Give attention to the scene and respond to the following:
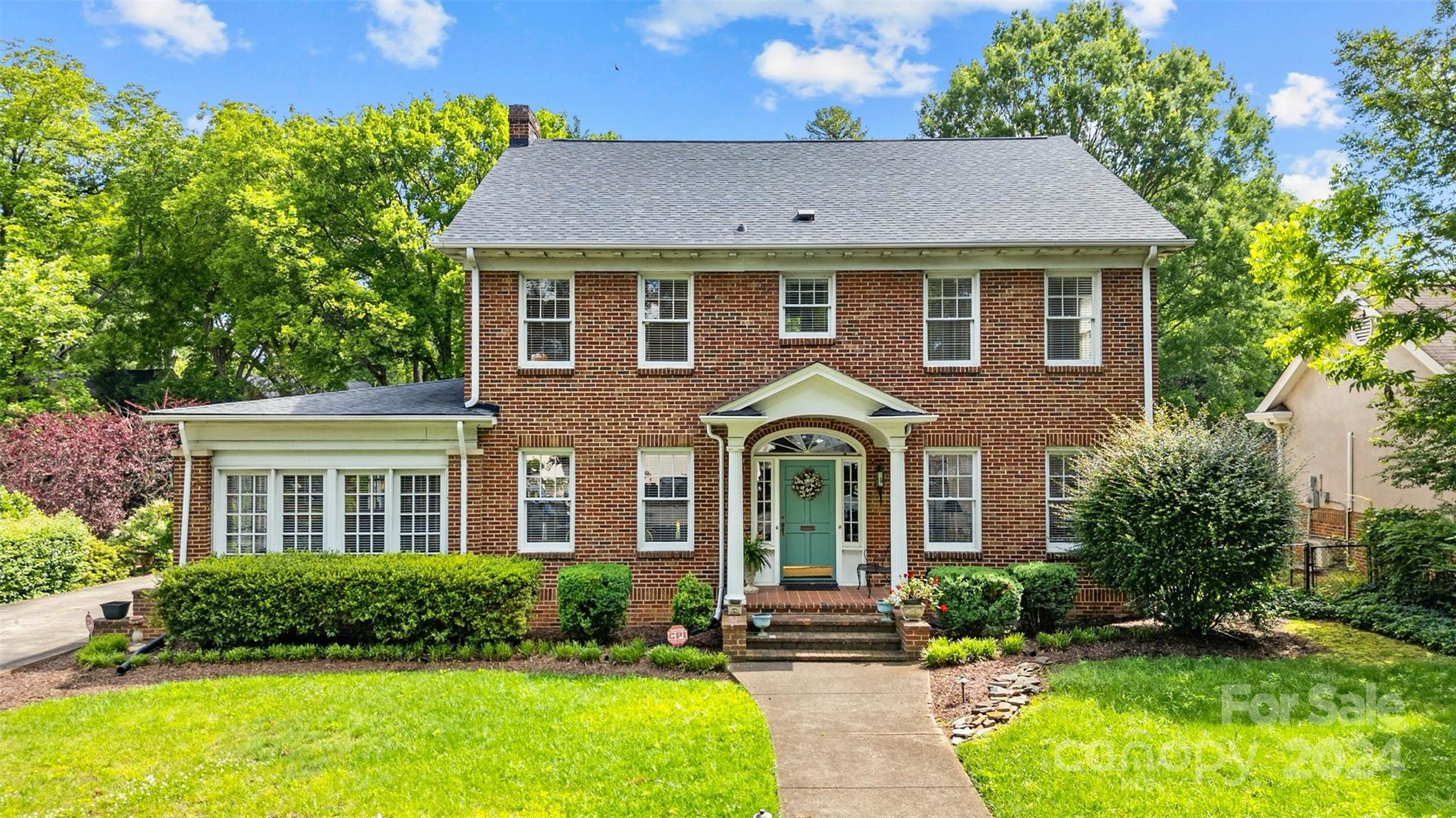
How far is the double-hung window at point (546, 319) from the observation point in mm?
12609

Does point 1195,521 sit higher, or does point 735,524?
point 1195,521

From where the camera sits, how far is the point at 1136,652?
1022 centimetres

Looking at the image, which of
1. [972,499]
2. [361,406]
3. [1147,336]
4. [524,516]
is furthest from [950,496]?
[361,406]

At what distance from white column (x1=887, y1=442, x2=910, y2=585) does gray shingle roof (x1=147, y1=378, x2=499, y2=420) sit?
6.55m

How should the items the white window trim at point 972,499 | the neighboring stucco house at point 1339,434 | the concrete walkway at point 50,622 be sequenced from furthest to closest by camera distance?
1. the neighboring stucco house at point 1339,434
2. the white window trim at point 972,499
3. the concrete walkway at point 50,622

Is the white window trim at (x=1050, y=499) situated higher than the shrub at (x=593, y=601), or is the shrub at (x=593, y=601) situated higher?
the white window trim at (x=1050, y=499)

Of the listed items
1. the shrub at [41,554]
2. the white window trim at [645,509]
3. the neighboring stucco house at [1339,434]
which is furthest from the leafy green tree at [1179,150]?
the shrub at [41,554]

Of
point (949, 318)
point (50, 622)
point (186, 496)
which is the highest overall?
point (949, 318)

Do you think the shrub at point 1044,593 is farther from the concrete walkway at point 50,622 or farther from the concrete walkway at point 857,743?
the concrete walkway at point 50,622

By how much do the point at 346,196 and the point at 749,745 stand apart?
69.2 feet

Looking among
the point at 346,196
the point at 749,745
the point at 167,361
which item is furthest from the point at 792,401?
the point at 167,361

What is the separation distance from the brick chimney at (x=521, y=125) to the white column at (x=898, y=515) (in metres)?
10.4

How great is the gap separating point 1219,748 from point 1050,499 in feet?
19.5

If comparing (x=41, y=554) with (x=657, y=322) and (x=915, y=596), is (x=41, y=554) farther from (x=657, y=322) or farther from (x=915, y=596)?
(x=915, y=596)
